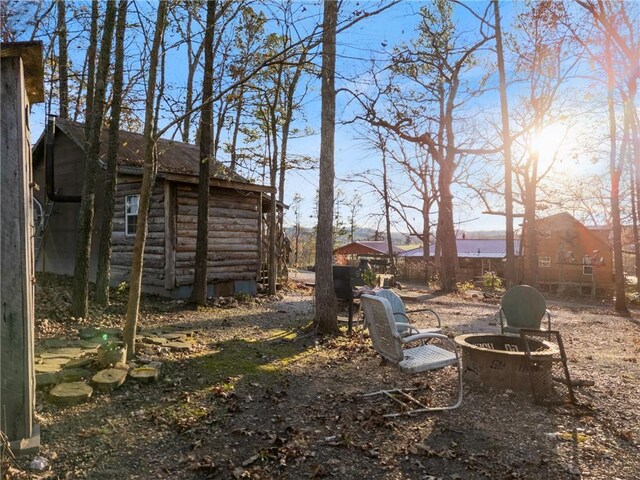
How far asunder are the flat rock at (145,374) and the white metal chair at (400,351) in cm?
261

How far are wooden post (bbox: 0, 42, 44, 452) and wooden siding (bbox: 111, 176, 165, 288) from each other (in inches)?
366

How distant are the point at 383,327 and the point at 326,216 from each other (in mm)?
3934

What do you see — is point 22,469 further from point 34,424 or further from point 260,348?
point 260,348

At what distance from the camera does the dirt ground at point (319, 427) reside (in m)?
3.25

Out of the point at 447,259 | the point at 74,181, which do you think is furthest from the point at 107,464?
the point at 447,259

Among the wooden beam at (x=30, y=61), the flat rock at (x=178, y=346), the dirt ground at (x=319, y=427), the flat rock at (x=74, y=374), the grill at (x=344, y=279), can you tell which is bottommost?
the dirt ground at (x=319, y=427)

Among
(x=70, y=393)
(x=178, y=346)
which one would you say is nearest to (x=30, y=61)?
(x=70, y=393)

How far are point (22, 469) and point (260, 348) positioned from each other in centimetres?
428

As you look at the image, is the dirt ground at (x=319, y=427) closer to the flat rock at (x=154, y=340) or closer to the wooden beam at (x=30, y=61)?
the flat rock at (x=154, y=340)

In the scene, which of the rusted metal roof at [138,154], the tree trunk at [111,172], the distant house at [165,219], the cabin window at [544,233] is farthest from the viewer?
the cabin window at [544,233]

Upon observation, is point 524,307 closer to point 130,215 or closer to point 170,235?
point 170,235

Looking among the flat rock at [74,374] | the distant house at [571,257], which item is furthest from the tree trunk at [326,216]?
the distant house at [571,257]

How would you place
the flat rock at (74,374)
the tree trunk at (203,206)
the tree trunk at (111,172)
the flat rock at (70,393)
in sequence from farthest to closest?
the tree trunk at (203,206), the tree trunk at (111,172), the flat rock at (74,374), the flat rock at (70,393)

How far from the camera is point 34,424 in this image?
140 inches
